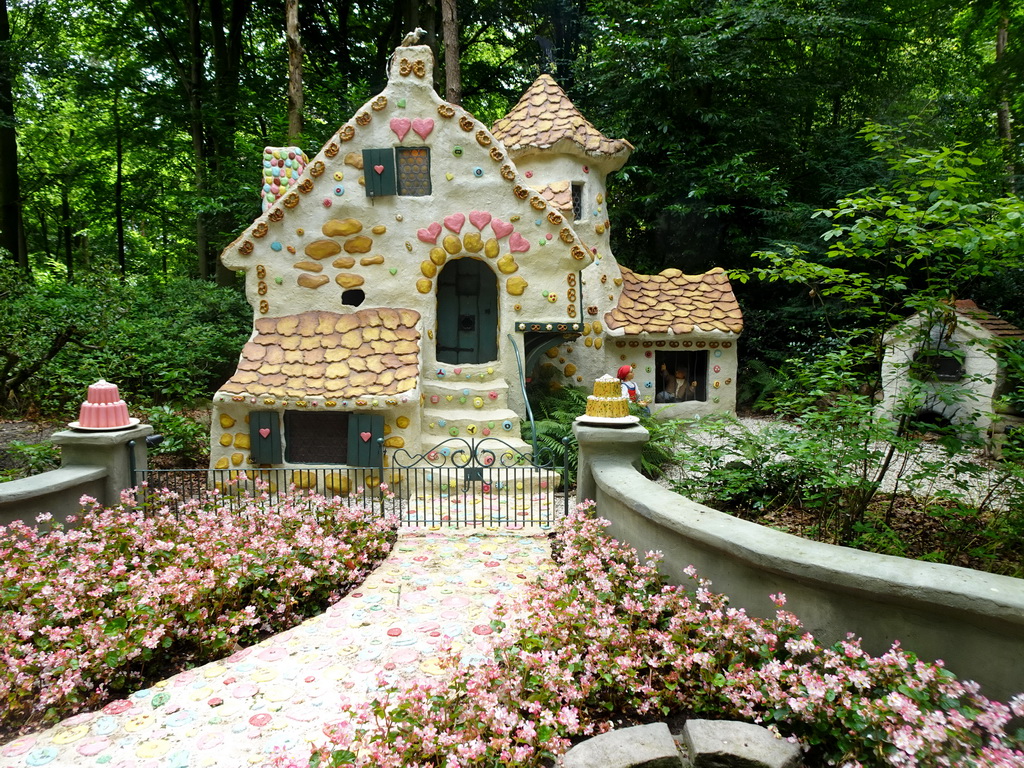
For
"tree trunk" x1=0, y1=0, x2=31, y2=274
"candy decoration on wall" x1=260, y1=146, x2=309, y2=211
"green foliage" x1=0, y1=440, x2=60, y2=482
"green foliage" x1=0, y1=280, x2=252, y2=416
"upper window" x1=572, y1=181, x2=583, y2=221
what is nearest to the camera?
"green foliage" x1=0, y1=440, x2=60, y2=482

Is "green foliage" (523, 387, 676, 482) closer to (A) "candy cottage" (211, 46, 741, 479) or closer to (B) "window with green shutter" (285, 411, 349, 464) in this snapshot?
(A) "candy cottage" (211, 46, 741, 479)

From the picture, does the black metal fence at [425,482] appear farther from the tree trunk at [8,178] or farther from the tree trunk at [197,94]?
the tree trunk at [197,94]

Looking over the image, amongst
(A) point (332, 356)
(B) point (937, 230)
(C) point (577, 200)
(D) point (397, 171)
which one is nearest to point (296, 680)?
(A) point (332, 356)

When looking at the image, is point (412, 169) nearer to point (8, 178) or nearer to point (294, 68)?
point (294, 68)

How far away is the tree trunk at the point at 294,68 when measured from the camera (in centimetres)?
1201

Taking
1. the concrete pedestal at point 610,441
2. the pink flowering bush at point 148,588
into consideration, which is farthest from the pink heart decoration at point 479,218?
the pink flowering bush at point 148,588

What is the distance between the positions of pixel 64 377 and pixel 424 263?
6.14 meters

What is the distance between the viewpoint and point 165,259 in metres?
24.7

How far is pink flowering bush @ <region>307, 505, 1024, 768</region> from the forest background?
8858 millimetres

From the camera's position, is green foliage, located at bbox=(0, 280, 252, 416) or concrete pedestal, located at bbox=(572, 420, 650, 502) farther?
green foliage, located at bbox=(0, 280, 252, 416)

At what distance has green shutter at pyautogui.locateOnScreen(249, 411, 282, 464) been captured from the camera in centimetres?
789

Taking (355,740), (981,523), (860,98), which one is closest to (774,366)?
(860,98)

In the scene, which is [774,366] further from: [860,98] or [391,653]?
[391,653]

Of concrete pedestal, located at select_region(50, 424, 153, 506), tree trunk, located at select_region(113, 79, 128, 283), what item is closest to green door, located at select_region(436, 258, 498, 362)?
concrete pedestal, located at select_region(50, 424, 153, 506)
